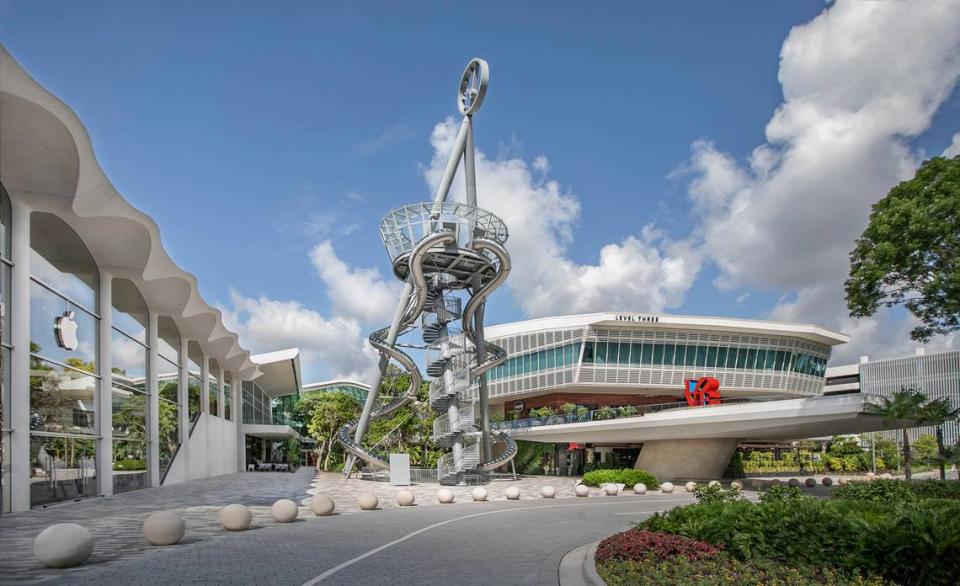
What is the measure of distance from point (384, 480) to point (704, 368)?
103 feet

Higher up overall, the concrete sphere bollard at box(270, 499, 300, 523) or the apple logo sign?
the apple logo sign

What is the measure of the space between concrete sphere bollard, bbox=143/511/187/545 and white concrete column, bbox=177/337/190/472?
28.0 metres

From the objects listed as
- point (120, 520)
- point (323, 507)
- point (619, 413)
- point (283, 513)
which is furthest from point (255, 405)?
point (283, 513)

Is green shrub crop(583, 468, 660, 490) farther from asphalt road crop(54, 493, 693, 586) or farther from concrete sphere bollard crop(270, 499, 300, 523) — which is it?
concrete sphere bollard crop(270, 499, 300, 523)

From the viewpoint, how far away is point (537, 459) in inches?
2473

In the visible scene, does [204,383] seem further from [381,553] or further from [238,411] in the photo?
[381,553]

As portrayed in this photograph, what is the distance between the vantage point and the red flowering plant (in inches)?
448

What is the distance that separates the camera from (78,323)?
26.1 metres

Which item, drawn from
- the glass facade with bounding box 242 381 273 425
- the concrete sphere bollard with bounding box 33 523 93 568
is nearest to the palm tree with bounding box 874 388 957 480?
the concrete sphere bollard with bounding box 33 523 93 568

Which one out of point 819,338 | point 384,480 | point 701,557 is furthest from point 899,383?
point 701,557

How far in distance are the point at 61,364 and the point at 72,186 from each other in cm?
618

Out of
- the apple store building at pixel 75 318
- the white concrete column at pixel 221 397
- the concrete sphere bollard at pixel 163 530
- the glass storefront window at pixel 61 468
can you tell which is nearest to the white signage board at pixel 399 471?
the apple store building at pixel 75 318

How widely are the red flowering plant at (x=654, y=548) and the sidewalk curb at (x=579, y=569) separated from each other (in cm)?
35

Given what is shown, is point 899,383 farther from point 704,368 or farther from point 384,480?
point 384,480
